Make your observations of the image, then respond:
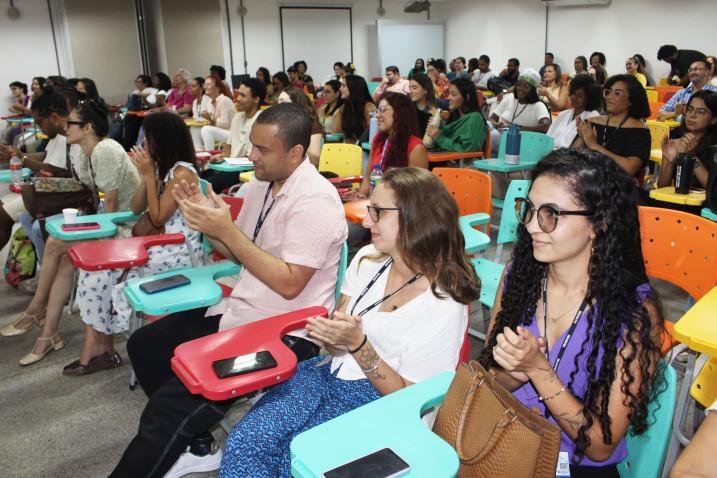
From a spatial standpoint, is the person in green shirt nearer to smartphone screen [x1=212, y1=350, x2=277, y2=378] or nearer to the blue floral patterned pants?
the blue floral patterned pants

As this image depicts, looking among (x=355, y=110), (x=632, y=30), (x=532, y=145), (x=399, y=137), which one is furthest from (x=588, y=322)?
(x=632, y=30)

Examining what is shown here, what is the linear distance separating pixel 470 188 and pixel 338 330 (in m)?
1.80

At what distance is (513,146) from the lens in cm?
439

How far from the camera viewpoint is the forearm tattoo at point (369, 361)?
1.50 m

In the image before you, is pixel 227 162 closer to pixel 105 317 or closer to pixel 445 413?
pixel 105 317

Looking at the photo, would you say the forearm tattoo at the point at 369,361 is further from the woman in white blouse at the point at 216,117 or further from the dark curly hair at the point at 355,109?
the woman in white blouse at the point at 216,117

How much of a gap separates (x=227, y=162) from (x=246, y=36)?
9.40 metres

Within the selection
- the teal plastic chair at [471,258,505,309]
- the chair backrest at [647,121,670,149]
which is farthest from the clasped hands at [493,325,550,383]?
the chair backrest at [647,121,670,149]

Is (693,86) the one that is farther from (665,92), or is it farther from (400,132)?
(400,132)

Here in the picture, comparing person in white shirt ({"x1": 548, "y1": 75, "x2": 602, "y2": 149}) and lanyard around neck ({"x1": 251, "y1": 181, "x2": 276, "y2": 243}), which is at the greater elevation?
person in white shirt ({"x1": 548, "y1": 75, "x2": 602, "y2": 149})

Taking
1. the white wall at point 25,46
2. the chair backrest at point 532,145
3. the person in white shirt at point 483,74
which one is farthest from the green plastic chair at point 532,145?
the white wall at point 25,46

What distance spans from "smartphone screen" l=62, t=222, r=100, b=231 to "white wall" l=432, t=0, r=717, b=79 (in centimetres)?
1049

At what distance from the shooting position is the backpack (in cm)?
374

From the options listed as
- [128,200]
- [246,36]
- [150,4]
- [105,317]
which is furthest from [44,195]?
[246,36]
